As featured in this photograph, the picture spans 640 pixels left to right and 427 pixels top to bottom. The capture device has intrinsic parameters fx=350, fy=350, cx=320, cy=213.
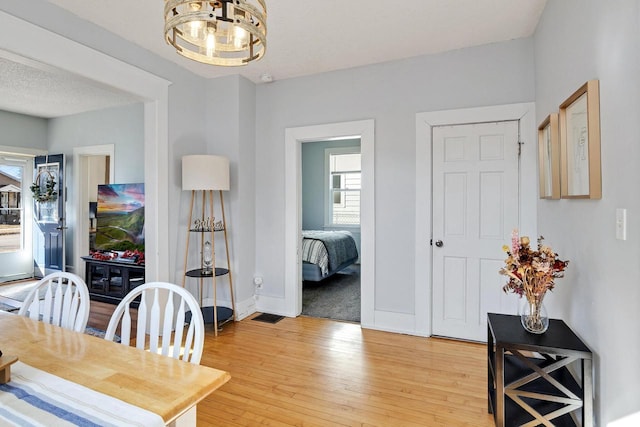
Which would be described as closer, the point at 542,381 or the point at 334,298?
the point at 542,381

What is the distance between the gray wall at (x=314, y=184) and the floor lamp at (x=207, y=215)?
365 cm

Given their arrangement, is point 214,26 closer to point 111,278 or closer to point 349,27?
point 349,27

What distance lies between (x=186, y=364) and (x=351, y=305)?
10.7 feet

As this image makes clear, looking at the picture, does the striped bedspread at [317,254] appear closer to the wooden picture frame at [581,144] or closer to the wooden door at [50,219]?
the wooden picture frame at [581,144]

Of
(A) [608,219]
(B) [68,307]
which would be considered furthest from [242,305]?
(A) [608,219]

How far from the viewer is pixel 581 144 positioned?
1780 mm

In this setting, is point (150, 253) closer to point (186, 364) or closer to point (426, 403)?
point (186, 364)

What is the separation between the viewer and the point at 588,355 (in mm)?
1562

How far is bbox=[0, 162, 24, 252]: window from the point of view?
5582 millimetres

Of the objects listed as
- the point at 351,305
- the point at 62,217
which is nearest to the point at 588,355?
the point at 351,305

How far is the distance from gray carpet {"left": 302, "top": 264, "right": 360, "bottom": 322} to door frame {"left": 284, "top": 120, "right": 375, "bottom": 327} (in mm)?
281

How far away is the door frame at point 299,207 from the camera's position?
3531mm

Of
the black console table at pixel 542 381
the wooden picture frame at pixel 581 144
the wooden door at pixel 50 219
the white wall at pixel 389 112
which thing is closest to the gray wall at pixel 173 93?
the white wall at pixel 389 112

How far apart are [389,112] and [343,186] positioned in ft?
12.3
